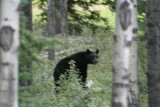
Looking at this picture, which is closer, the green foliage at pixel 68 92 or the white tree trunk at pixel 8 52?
the white tree trunk at pixel 8 52

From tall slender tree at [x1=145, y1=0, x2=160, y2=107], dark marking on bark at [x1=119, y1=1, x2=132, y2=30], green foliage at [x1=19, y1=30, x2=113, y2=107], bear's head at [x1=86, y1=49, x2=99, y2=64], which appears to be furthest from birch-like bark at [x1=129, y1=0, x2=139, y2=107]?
bear's head at [x1=86, y1=49, x2=99, y2=64]

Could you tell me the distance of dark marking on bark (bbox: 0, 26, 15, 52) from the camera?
4.96m

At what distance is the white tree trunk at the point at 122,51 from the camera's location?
673 cm

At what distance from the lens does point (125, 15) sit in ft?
22.3

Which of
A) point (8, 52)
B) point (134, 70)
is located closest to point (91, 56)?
point (134, 70)

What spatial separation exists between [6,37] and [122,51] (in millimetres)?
2149

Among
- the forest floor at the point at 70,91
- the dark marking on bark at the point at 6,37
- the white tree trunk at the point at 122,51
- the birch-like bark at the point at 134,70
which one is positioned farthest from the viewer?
the birch-like bark at the point at 134,70

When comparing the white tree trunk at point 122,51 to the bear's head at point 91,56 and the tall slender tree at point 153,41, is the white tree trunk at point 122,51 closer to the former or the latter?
the tall slender tree at point 153,41

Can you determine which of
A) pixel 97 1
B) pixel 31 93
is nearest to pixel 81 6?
pixel 97 1

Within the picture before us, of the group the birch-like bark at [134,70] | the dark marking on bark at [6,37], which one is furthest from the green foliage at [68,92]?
the dark marking on bark at [6,37]

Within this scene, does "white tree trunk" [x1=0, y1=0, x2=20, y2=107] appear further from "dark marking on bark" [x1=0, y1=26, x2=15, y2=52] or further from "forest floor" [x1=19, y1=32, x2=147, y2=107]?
"forest floor" [x1=19, y1=32, x2=147, y2=107]

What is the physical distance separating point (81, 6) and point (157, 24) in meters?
19.2

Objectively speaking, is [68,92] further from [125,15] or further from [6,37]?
[6,37]

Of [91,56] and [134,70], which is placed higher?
[134,70]
